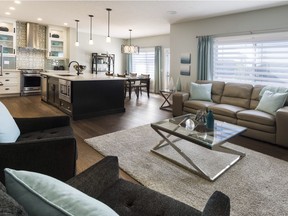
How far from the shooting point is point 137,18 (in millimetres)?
6129

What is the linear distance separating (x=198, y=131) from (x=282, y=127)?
5.24 ft

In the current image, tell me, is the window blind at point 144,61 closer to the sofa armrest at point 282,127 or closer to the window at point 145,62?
Result: the window at point 145,62

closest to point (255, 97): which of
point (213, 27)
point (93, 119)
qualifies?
point (213, 27)

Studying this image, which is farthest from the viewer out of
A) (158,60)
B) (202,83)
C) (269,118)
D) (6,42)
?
(158,60)

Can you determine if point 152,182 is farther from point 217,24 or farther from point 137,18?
point 137,18

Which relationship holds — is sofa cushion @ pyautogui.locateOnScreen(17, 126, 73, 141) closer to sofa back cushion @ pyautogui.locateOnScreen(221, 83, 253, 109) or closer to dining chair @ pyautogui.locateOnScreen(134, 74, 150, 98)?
sofa back cushion @ pyautogui.locateOnScreen(221, 83, 253, 109)

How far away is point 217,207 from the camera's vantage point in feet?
3.39

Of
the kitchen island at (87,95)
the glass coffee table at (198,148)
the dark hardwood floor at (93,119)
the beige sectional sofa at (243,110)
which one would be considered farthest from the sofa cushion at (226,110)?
the kitchen island at (87,95)

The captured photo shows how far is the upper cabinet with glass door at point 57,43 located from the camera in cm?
792

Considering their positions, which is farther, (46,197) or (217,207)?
(217,207)

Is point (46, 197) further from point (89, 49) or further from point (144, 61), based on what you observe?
point (144, 61)

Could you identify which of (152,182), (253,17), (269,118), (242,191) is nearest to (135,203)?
(152,182)

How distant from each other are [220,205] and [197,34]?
5511mm

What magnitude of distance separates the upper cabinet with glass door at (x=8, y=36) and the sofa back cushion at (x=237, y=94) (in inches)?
274
